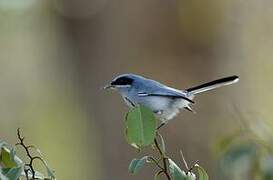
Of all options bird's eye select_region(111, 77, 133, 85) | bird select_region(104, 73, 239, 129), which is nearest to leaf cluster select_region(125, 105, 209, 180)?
bird select_region(104, 73, 239, 129)

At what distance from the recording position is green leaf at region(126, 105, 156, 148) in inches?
62.7

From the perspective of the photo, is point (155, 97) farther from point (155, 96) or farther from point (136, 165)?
point (136, 165)

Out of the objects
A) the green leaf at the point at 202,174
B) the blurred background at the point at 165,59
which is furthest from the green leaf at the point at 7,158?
the blurred background at the point at 165,59

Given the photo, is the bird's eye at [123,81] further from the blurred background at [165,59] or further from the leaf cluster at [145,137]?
the blurred background at [165,59]

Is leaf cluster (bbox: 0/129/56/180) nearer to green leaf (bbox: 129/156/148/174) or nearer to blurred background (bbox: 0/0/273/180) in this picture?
green leaf (bbox: 129/156/148/174)

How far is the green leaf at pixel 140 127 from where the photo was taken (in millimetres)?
1594

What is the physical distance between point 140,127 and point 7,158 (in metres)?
0.30

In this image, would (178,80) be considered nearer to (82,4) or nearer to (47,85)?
(82,4)

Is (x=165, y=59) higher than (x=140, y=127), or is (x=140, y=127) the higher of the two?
(x=140, y=127)

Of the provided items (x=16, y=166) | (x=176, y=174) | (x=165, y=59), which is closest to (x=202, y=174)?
(x=176, y=174)

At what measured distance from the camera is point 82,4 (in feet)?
19.9

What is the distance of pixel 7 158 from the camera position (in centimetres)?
162

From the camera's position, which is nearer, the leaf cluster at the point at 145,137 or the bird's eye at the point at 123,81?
the leaf cluster at the point at 145,137

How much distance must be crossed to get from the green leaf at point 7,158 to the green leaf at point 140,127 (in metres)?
0.25
